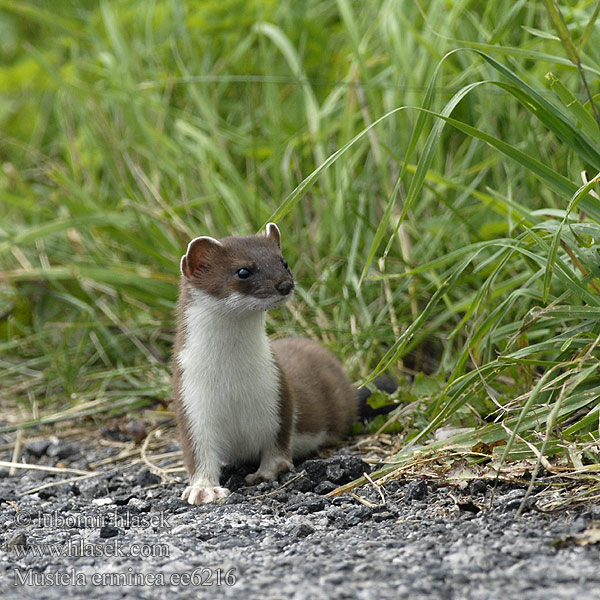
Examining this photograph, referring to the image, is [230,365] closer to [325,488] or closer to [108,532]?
[325,488]

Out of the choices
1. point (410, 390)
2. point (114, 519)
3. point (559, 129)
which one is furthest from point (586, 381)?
point (114, 519)

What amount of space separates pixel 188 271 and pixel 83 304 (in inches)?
86.6

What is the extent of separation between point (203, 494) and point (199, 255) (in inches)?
36.5

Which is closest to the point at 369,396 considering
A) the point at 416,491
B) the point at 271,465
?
the point at 271,465

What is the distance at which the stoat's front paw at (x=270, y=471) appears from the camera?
12.1ft

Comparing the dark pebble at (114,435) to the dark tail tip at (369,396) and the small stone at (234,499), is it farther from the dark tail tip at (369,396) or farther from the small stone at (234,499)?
the small stone at (234,499)

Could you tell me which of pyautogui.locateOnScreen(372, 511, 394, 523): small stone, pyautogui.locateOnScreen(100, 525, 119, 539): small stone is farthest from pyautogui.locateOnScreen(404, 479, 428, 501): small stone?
pyautogui.locateOnScreen(100, 525, 119, 539): small stone

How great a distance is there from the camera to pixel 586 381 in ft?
10.4

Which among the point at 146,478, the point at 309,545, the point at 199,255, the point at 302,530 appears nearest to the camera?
the point at 309,545

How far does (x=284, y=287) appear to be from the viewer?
3.48m

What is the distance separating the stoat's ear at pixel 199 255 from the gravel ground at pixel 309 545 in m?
0.89

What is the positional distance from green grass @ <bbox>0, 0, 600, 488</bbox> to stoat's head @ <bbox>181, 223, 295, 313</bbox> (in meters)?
0.53

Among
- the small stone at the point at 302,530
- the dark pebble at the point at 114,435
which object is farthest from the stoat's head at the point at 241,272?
the dark pebble at the point at 114,435

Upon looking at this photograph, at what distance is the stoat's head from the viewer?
349cm
